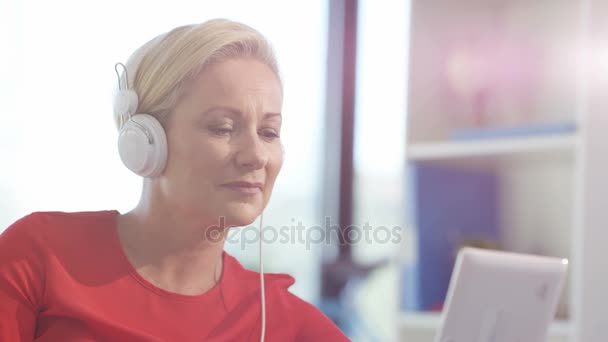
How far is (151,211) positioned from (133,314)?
159mm

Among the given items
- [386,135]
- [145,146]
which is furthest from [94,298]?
[386,135]

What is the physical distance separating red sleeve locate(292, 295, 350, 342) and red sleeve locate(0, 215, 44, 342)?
16.2 inches

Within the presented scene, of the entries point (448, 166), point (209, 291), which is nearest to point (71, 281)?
point (209, 291)

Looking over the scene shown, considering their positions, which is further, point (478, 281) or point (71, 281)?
point (478, 281)

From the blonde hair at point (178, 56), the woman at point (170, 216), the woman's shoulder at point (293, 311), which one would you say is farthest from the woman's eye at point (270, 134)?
the woman's shoulder at point (293, 311)

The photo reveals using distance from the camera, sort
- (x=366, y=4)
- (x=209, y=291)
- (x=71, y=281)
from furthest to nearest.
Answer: (x=366, y=4) < (x=209, y=291) < (x=71, y=281)

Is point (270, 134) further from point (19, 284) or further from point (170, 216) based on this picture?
point (19, 284)

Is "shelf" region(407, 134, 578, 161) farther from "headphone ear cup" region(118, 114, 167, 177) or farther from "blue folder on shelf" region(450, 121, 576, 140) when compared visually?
"headphone ear cup" region(118, 114, 167, 177)

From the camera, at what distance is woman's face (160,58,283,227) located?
1.08 metres

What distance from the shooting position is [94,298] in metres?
1.06

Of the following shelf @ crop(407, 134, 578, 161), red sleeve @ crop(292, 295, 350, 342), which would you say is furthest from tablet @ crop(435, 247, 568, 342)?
shelf @ crop(407, 134, 578, 161)

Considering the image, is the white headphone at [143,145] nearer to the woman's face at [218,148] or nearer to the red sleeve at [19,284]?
the woman's face at [218,148]

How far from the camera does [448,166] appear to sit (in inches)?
89.7

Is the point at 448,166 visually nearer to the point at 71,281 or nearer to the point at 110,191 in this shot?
the point at 110,191
